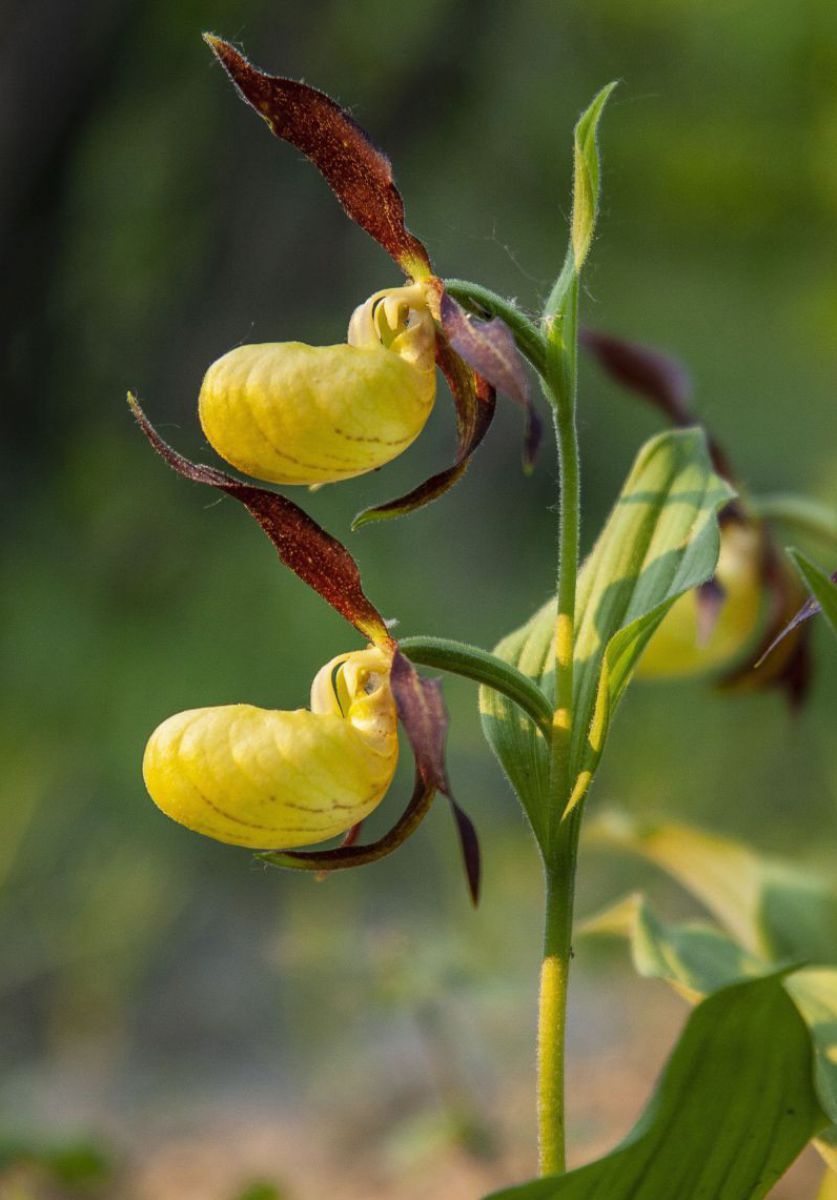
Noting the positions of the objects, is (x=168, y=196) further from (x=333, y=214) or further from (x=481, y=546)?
(x=481, y=546)

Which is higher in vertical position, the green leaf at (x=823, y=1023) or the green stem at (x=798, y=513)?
the green stem at (x=798, y=513)

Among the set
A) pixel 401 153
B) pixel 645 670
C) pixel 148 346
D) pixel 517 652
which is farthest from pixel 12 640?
pixel 517 652

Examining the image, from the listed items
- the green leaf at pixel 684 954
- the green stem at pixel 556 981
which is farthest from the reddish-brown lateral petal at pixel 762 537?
the green stem at pixel 556 981

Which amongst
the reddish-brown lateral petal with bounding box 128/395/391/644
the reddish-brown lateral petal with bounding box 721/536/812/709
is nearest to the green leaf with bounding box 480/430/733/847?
the reddish-brown lateral petal with bounding box 128/395/391/644

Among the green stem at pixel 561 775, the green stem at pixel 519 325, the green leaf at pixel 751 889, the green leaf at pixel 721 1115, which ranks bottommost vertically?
the green leaf at pixel 751 889

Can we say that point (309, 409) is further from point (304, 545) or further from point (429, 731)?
point (429, 731)

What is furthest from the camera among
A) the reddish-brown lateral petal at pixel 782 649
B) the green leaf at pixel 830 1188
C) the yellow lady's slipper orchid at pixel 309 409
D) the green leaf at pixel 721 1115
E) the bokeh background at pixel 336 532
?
the bokeh background at pixel 336 532

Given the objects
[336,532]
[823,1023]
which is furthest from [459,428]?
[336,532]

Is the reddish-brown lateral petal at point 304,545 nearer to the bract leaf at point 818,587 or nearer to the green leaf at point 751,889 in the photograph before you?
the bract leaf at point 818,587
